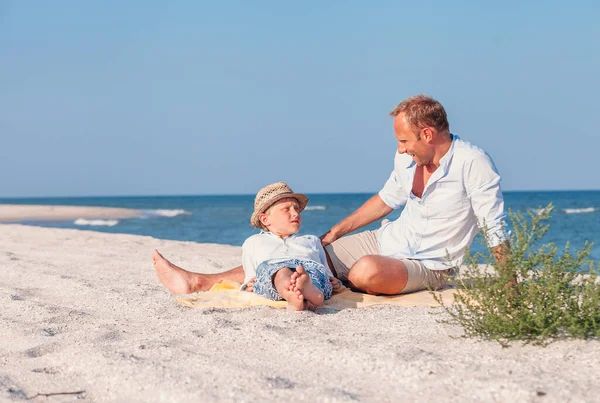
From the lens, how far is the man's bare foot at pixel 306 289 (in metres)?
4.04

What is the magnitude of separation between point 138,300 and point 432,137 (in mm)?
2409

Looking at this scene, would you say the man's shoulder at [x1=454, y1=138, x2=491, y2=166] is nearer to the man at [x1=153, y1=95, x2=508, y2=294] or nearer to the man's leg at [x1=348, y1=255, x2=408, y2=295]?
the man at [x1=153, y1=95, x2=508, y2=294]

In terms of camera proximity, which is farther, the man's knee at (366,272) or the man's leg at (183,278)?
the man's leg at (183,278)

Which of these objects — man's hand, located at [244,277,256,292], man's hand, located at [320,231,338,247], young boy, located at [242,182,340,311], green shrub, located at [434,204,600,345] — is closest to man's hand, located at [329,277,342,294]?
young boy, located at [242,182,340,311]

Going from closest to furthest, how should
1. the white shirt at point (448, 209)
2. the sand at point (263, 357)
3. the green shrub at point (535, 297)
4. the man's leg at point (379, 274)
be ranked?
the sand at point (263, 357), the green shrub at point (535, 297), the white shirt at point (448, 209), the man's leg at point (379, 274)

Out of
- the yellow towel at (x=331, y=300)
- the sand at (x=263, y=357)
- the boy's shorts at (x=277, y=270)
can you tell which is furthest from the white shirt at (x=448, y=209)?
the boy's shorts at (x=277, y=270)

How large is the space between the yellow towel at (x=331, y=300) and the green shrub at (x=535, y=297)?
3.67 ft

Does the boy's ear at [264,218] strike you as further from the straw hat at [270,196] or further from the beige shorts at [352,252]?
the beige shorts at [352,252]

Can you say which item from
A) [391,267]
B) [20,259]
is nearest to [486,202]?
[391,267]

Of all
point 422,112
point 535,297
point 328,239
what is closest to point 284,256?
point 328,239

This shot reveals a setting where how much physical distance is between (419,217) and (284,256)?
3.29 feet

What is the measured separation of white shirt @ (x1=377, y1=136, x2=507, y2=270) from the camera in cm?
429

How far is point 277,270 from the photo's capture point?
432cm

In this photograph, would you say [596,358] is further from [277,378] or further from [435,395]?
[277,378]
